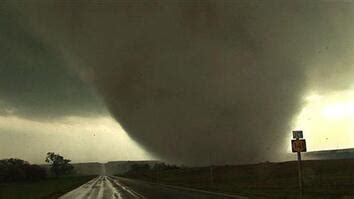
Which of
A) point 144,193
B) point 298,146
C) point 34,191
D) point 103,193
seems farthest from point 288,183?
point 34,191

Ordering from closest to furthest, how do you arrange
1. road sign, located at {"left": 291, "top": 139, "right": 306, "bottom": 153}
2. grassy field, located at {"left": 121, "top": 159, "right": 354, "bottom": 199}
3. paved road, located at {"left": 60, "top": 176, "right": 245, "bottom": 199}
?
1. road sign, located at {"left": 291, "top": 139, "right": 306, "bottom": 153}
2. paved road, located at {"left": 60, "top": 176, "right": 245, "bottom": 199}
3. grassy field, located at {"left": 121, "top": 159, "right": 354, "bottom": 199}

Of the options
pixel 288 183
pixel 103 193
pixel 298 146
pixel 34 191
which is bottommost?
pixel 34 191

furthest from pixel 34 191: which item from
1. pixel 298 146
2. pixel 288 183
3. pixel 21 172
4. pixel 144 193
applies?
pixel 21 172

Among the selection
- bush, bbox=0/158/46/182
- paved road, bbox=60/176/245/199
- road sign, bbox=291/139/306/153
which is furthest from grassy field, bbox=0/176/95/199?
bush, bbox=0/158/46/182

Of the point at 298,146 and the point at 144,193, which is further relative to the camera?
the point at 144,193

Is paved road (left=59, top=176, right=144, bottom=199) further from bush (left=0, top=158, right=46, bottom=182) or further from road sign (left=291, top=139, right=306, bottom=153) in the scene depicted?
bush (left=0, top=158, right=46, bottom=182)

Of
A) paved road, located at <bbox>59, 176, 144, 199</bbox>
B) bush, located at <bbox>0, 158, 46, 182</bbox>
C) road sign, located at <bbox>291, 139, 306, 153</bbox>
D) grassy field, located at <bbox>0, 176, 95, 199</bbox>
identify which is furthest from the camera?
bush, located at <bbox>0, 158, 46, 182</bbox>

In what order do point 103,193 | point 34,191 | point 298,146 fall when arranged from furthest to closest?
1. point 34,191
2. point 103,193
3. point 298,146

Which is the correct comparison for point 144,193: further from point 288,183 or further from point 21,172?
point 21,172

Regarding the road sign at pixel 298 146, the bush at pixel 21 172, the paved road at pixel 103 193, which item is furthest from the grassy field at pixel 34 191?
the bush at pixel 21 172

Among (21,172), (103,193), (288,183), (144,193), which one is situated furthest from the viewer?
(21,172)

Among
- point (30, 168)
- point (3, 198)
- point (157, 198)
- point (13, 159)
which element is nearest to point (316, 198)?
point (157, 198)

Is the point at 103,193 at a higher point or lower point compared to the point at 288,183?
lower

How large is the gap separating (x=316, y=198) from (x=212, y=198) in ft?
23.9
